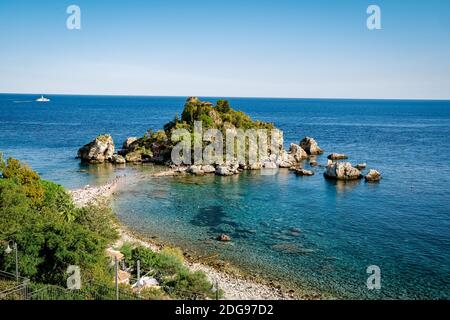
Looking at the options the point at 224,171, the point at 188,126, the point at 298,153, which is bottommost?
the point at 224,171

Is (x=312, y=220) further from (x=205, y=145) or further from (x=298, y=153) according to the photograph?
(x=298, y=153)

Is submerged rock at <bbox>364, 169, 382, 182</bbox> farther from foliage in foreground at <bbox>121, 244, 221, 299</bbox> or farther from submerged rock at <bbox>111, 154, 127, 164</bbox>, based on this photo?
submerged rock at <bbox>111, 154, 127, 164</bbox>

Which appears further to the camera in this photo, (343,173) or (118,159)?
(118,159)

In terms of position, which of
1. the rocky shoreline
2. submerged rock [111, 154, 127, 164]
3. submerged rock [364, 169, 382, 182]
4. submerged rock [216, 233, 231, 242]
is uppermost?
submerged rock [111, 154, 127, 164]

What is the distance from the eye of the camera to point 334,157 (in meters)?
86.5

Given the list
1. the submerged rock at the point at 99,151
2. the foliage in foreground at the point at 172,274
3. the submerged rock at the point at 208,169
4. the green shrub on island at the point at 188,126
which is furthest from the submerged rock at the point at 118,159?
the foliage in foreground at the point at 172,274

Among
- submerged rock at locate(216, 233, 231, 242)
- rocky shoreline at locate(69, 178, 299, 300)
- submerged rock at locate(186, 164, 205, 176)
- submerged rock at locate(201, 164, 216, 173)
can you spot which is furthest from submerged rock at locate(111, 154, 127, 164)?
submerged rock at locate(216, 233, 231, 242)

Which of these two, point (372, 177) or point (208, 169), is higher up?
point (208, 169)

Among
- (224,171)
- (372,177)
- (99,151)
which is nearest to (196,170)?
(224,171)

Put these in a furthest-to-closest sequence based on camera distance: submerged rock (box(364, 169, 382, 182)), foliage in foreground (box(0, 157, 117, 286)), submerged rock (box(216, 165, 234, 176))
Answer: submerged rock (box(216, 165, 234, 176)) < submerged rock (box(364, 169, 382, 182)) < foliage in foreground (box(0, 157, 117, 286))

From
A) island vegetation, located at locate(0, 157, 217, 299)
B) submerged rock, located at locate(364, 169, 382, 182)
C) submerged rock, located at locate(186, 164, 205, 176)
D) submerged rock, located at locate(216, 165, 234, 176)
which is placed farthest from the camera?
submerged rock, located at locate(186, 164, 205, 176)

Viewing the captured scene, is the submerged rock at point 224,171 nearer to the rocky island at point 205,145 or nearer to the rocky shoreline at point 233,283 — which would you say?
the rocky island at point 205,145
